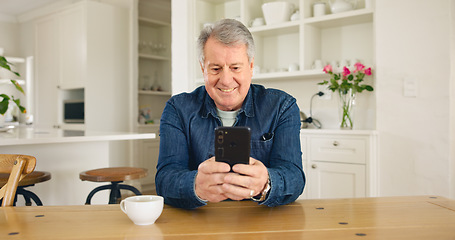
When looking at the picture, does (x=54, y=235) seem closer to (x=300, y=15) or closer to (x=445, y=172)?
(x=445, y=172)

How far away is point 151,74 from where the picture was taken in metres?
5.54

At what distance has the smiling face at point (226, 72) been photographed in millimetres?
1316

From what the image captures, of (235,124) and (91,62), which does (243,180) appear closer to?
(235,124)

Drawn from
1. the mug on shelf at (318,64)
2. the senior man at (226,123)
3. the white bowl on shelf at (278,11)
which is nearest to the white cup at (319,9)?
the white bowl on shelf at (278,11)

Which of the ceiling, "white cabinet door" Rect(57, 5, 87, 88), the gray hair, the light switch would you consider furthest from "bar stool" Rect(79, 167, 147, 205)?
the ceiling

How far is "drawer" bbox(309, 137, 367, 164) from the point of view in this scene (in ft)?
9.37

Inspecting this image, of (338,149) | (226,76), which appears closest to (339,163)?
(338,149)

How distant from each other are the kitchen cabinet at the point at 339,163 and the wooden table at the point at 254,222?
1.69 meters

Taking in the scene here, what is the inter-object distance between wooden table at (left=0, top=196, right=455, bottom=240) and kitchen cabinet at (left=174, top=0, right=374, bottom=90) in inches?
86.8

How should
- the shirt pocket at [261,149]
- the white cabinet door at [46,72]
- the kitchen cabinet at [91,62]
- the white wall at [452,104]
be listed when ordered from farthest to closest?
the white cabinet door at [46,72] → the kitchen cabinet at [91,62] → the white wall at [452,104] → the shirt pocket at [261,149]

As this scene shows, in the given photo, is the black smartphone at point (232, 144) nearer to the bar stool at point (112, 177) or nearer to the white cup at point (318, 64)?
the bar stool at point (112, 177)

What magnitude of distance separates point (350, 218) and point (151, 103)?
4.69 meters

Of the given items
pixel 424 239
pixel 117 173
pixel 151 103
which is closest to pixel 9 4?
pixel 151 103

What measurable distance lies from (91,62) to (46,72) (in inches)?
46.2
